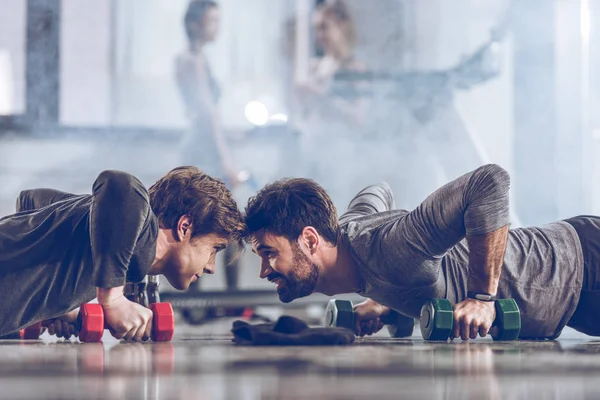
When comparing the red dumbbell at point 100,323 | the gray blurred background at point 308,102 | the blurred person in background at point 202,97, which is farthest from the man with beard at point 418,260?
the gray blurred background at point 308,102

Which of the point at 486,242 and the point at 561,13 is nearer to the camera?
the point at 486,242

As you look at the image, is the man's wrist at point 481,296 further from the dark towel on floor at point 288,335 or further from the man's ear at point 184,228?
the man's ear at point 184,228

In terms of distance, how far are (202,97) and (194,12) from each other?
1.86 feet

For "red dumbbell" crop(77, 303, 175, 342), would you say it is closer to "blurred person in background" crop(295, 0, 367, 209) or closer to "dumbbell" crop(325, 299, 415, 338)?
"dumbbell" crop(325, 299, 415, 338)

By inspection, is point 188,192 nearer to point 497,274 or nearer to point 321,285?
point 321,285

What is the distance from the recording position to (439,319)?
198 cm

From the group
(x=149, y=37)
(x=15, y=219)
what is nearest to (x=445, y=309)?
(x=15, y=219)

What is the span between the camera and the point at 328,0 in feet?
Answer: 18.0

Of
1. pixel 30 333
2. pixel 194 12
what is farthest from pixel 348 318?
pixel 194 12

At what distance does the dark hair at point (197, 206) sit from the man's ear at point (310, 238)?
0.16 m

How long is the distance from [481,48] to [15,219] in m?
3.94

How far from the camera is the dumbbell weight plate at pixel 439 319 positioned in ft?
6.51

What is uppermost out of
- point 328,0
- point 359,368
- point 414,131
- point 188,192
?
point 328,0

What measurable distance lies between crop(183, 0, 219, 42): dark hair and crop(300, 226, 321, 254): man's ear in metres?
3.37
